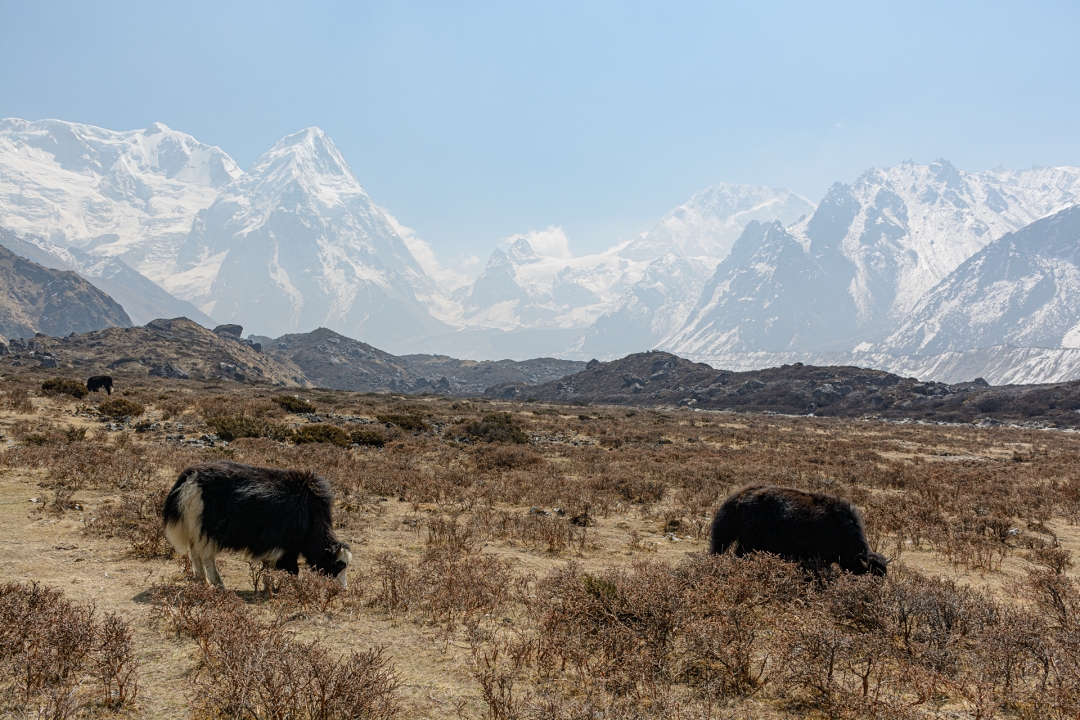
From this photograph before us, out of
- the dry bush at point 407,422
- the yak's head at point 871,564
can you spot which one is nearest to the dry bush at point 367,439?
the dry bush at point 407,422

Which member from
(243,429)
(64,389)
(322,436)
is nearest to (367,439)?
(322,436)

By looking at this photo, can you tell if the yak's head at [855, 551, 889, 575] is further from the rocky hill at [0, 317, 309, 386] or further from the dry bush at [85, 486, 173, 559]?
the rocky hill at [0, 317, 309, 386]

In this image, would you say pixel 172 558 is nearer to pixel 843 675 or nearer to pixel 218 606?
pixel 218 606

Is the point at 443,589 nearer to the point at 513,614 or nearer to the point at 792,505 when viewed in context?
the point at 513,614

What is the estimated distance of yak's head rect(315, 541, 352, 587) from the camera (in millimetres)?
7124

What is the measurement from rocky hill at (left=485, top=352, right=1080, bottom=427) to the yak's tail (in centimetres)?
6794

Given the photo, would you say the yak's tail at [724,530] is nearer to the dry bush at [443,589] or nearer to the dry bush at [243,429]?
the dry bush at [443,589]

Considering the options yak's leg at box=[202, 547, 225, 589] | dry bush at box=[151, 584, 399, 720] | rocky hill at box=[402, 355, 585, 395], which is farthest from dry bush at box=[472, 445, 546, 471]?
rocky hill at box=[402, 355, 585, 395]

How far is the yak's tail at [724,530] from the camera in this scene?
27.5 feet

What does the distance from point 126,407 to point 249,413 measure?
480cm

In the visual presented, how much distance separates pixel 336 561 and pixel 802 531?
23.2ft

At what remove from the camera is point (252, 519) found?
7.00 m

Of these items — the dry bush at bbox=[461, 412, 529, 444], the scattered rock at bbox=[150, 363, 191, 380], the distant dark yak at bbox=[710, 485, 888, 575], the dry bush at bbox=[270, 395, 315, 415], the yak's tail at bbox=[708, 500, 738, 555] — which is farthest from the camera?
the scattered rock at bbox=[150, 363, 191, 380]

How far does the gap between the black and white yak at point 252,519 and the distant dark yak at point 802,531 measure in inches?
243
